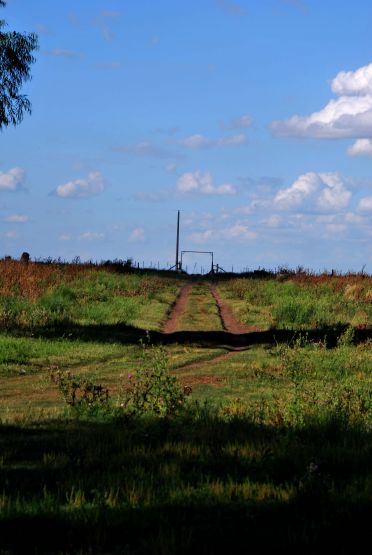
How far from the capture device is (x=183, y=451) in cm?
756

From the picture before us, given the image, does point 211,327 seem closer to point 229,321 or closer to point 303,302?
point 229,321

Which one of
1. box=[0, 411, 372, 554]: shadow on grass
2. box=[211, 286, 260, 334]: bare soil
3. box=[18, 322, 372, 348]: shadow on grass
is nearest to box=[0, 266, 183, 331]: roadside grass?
box=[18, 322, 372, 348]: shadow on grass

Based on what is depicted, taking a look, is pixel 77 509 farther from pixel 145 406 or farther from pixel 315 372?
pixel 315 372

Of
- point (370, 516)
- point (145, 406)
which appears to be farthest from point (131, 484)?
point (145, 406)

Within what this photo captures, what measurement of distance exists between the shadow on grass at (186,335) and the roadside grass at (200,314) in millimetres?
1297

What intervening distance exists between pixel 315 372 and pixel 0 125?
16.2 meters

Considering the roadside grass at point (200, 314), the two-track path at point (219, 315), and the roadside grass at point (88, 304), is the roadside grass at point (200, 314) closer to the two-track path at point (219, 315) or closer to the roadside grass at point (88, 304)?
the two-track path at point (219, 315)

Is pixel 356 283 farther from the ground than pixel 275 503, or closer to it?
farther from the ground

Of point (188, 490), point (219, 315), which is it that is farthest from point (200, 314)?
point (188, 490)

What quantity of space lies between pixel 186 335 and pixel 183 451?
14.9 m

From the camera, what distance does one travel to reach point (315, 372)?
1445 cm

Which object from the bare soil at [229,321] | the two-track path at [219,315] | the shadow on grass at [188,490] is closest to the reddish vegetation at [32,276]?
the two-track path at [219,315]

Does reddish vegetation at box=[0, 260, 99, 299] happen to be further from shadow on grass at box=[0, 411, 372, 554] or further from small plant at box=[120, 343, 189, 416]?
shadow on grass at box=[0, 411, 372, 554]

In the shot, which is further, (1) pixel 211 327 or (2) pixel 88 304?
(2) pixel 88 304
